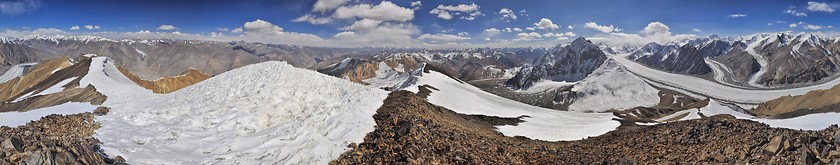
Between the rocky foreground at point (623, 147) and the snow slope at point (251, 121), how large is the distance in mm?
2061

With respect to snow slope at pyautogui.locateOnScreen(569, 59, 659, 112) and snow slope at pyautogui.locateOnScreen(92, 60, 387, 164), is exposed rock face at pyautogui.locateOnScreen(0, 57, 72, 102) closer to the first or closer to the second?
snow slope at pyautogui.locateOnScreen(92, 60, 387, 164)

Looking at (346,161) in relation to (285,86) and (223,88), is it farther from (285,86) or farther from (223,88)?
(223,88)

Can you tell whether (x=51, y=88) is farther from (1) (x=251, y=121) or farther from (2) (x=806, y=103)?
(2) (x=806, y=103)

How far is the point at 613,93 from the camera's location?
161 metres

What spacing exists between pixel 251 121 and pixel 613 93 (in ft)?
516

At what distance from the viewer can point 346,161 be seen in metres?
17.3

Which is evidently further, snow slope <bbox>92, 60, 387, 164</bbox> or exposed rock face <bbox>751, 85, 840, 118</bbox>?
exposed rock face <bbox>751, 85, 840, 118</bbox>

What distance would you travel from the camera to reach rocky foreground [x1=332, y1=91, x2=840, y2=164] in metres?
14.5

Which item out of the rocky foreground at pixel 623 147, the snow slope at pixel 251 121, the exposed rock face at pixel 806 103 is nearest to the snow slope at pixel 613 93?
the exposed rock face at pixel 806 103

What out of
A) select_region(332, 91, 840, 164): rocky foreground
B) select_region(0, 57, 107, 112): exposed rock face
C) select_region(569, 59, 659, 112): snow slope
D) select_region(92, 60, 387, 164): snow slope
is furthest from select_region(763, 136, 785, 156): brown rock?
select_region(569, 59, 659, 112): snow slope

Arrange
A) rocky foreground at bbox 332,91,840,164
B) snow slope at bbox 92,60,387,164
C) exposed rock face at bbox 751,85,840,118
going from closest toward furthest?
rocky foreground at bbox 332,91,840,164, snow slope at bbox 92,60,387,164, exposed rock face at bbox 751,85,840,118

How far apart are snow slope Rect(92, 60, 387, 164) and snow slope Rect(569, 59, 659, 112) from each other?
135 m

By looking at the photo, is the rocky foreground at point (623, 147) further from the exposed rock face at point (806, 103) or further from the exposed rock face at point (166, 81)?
the exposed rock face at point (166, 81)

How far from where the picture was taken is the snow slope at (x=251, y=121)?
18.5m
